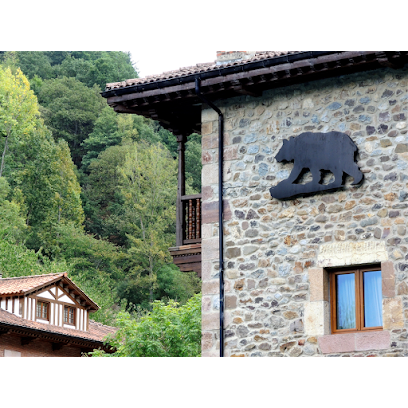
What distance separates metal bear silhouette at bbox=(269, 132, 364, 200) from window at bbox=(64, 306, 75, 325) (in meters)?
15.4

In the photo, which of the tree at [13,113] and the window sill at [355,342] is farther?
the tree at [13,113]

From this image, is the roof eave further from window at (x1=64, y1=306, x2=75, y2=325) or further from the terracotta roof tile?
window at (x1=64, y1=306, x2=75, y2=325)

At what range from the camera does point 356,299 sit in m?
7.24

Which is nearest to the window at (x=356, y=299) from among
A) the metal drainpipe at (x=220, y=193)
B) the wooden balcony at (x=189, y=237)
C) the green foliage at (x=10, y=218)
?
the metal drainpipe at (x=220, y=193)

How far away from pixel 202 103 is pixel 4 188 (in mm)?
30237

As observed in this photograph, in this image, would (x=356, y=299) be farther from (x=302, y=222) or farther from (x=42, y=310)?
(x=42, y=310)

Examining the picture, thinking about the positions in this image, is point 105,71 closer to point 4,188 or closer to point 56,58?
point 56,58

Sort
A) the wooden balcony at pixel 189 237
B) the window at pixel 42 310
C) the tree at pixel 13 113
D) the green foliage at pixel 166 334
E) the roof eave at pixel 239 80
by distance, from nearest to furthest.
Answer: the roof eave at pixel 239 80 < the wooden balcony at pixel 189 237 < the green foliage at pixel 166 334 < the window at pixel 42 310 < the tree at pixel 13 113

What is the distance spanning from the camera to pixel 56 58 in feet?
183

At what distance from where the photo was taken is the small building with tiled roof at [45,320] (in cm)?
1773

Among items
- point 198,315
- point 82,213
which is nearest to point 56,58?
point 82,213

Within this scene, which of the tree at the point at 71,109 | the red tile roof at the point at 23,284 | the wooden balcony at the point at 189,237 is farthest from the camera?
the tree at the point at 71,109

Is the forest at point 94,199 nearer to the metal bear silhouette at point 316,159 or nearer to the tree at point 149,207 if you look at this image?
the tree at point 149,207

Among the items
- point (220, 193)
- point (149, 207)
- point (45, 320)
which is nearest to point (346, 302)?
point (220, 193)
